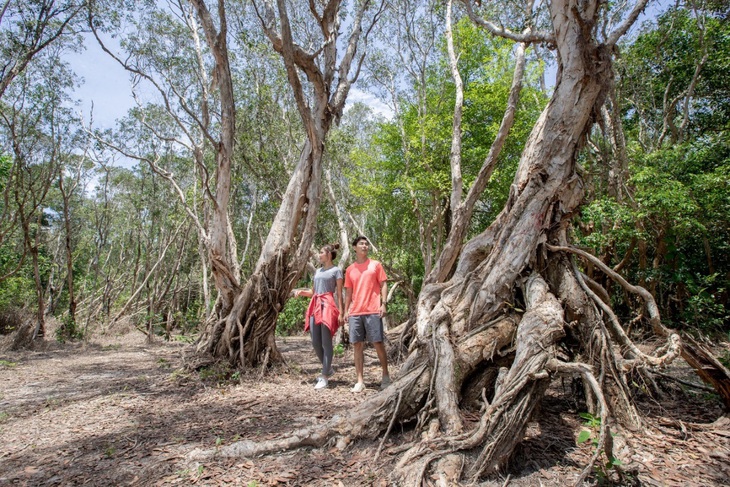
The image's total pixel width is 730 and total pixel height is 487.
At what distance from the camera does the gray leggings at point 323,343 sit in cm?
511

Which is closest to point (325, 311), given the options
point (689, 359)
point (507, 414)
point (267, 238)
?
point (267, 238)

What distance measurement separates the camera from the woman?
5.11 meters

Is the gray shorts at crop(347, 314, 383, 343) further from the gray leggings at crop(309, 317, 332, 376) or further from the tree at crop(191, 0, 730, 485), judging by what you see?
the tree at crop(191, 0, 730, 485)

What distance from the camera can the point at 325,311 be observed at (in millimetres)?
5121

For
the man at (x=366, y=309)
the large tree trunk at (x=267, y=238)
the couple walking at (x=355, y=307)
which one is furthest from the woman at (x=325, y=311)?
the large tree trunk at (x=267, y=238)

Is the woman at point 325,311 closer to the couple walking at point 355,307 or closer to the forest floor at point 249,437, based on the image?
the couple walking at point 355,307

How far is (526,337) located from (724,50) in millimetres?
11593

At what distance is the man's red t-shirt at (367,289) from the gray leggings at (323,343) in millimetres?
586

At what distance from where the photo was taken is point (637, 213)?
293 inches

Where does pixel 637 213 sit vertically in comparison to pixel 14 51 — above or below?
below

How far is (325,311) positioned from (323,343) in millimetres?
412

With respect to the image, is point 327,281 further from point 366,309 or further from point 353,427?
point 353,427

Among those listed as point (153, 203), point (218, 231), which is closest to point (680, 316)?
point (218, 231)

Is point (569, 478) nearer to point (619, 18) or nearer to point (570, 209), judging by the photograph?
point (570, 209)
